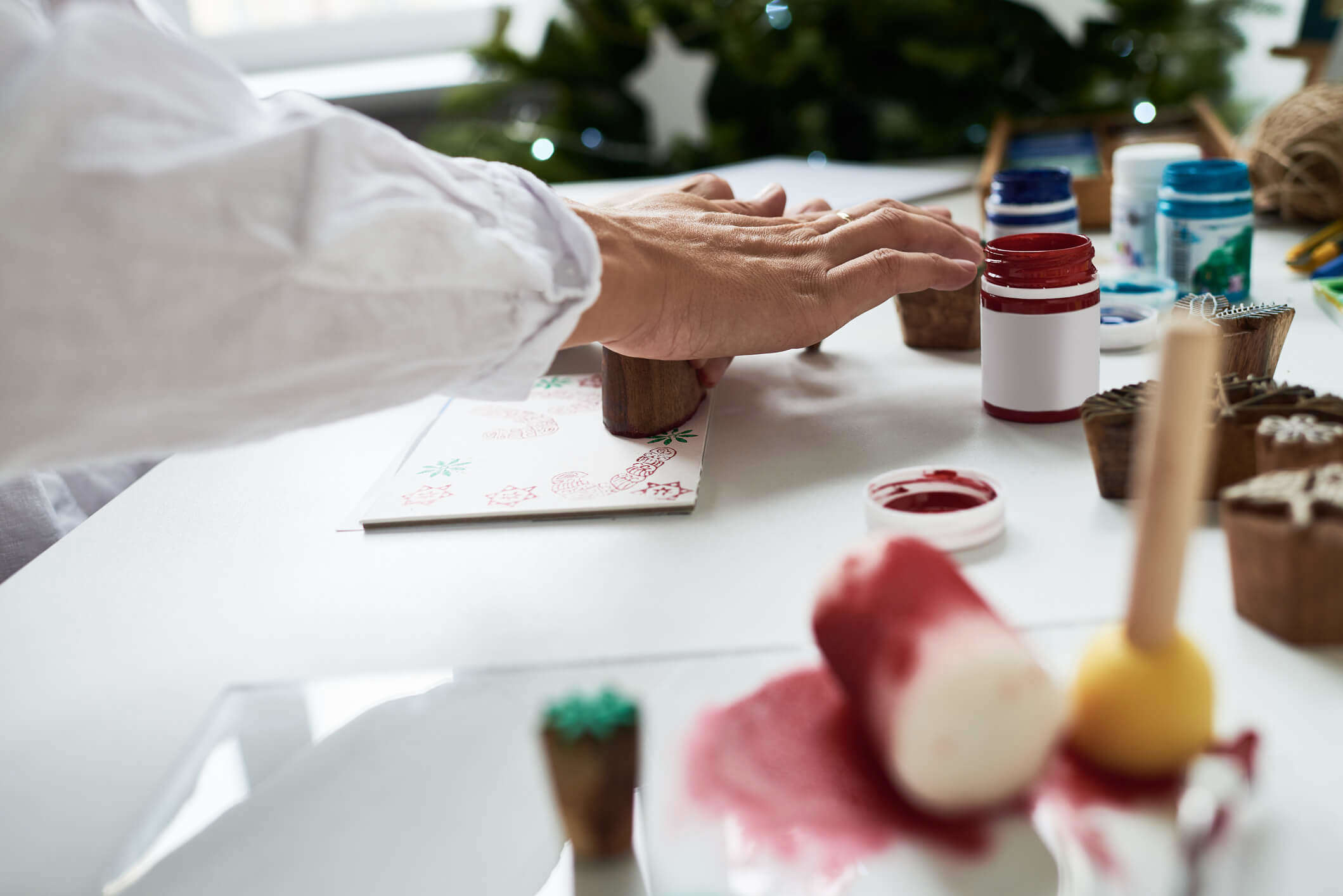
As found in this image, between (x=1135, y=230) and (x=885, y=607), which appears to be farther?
(x=1135, y=230)

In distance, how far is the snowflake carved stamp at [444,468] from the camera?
75cm

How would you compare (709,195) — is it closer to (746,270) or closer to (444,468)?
(746,270)

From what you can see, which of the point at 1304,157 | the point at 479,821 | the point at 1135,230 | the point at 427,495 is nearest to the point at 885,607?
the point at 479,821

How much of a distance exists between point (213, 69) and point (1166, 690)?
0.51 m

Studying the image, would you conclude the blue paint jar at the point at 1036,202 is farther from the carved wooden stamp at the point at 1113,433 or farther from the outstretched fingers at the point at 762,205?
the carved wooden stamp at the point at 1113,433

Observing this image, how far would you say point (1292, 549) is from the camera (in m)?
0.47

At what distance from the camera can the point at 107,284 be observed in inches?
19.5

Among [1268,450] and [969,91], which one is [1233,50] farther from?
[1268,450]

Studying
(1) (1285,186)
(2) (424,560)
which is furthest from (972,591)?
(1) (1285,186)

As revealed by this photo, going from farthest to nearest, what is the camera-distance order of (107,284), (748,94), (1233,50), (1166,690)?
(748,94), (1233,50), (107,284), (1166,690)

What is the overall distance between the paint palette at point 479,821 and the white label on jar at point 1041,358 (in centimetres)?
33

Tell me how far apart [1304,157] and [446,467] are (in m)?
0.88

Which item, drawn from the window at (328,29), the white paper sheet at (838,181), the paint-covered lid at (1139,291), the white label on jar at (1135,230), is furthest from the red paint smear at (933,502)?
the window at (328,29)

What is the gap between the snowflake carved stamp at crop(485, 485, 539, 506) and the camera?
693mm
